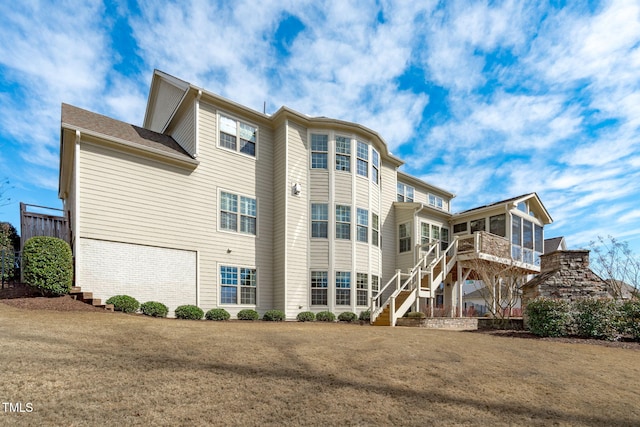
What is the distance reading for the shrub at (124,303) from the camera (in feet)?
37.2

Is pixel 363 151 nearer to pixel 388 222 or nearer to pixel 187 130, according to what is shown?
pixel 388 222

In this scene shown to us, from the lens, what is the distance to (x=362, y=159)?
1756cm

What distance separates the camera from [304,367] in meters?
5.98

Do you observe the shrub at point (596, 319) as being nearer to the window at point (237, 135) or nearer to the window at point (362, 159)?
the window at point (362, 159)

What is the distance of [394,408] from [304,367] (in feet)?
5.71

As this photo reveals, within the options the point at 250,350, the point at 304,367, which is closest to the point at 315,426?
the point at 304,367

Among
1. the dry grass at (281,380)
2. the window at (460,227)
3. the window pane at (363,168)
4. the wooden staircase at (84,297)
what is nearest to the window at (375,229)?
the window pane at (363,168)

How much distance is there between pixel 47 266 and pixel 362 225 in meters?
11.6

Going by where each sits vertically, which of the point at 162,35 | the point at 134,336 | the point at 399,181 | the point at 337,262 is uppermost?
the point at 162,35

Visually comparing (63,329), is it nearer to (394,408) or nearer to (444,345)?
(394,408)

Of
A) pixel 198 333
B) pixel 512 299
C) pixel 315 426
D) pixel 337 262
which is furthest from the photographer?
pixel 337 262

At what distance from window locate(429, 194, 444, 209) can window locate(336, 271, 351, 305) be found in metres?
10.6

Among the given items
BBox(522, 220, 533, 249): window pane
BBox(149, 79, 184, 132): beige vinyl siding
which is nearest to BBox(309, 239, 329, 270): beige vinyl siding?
BBox(149, 79, 184, 132): beige vinyl siding

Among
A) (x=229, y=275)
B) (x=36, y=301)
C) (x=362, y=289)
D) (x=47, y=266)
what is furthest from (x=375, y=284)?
(x=36, y=301)
